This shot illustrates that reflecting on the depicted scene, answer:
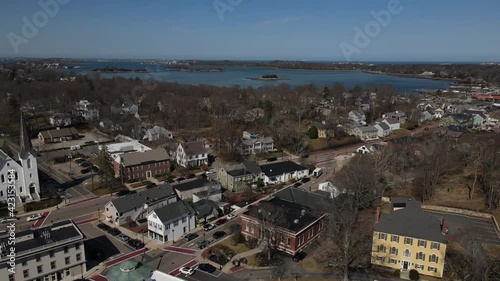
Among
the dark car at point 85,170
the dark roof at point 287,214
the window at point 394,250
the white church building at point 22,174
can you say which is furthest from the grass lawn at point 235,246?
the dark car at point 85,170

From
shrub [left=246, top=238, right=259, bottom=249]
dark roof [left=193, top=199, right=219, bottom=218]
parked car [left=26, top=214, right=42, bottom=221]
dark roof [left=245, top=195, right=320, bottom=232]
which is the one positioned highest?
dark roof [left=245, top=195, right=320, bottom=232]

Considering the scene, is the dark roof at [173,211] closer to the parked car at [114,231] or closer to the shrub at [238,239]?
the parked car at [114,231]

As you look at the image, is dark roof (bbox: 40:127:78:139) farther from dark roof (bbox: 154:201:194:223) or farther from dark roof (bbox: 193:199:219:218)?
dark roof (bbox: 154:201:194:223)

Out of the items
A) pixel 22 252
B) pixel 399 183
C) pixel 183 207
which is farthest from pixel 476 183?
pixel 22 252

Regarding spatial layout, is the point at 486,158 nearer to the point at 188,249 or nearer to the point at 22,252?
the point at 188,249

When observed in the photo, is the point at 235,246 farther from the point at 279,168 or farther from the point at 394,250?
the point at 279,168

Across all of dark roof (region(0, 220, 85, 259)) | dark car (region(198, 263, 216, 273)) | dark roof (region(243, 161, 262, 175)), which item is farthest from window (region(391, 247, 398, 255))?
dark roof (region(0, 220, 85, 259))
